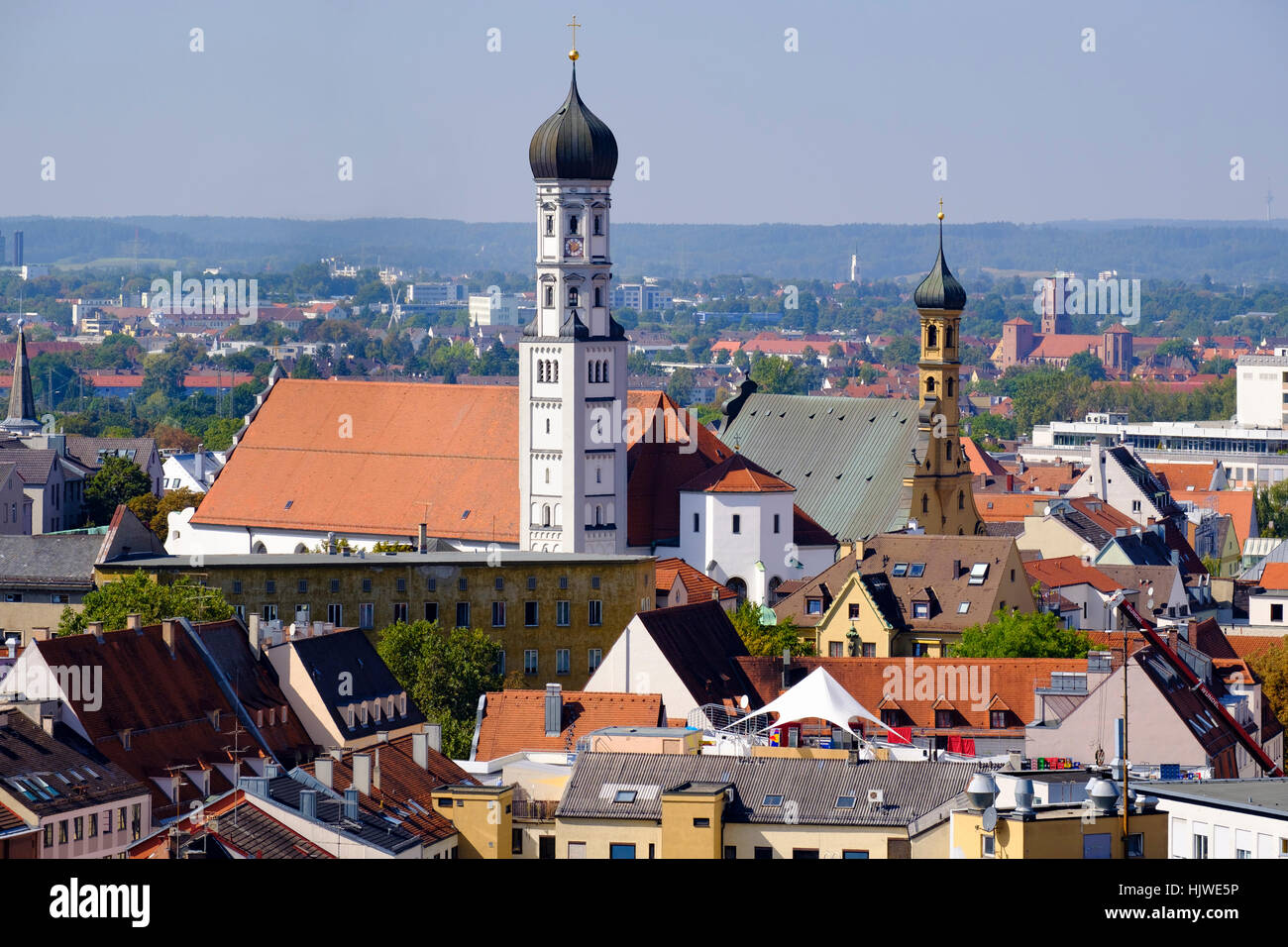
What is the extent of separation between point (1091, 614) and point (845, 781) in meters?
35.9

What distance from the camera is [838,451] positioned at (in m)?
78.8

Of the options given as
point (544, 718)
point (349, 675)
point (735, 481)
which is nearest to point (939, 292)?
point (735, 481)

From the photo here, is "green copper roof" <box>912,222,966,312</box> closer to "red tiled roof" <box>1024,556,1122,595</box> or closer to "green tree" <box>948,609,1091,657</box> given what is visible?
"red tiled roof" <box>1024,556,1122,595</box>

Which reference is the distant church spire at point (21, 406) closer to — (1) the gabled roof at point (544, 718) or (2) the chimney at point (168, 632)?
(2) the chimney at point (168, 632)

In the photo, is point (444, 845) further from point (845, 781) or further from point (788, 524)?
point (788, 524)

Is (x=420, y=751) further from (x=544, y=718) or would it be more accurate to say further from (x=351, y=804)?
(x=544, y=718)

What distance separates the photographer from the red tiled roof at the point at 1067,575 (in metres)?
65.2

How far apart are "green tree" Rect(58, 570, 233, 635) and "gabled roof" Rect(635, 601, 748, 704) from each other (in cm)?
816

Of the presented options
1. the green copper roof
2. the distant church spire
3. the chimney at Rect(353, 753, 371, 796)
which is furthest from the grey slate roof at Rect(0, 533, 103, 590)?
the distant church spire

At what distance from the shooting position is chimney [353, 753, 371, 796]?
29.8m

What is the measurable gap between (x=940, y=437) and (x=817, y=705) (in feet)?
121

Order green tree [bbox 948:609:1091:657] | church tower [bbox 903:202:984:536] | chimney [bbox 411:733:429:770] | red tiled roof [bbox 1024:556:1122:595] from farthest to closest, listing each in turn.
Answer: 1. church tower [bbox 903:202:984:536]
2. red tiled roof [bbox 1024:556:1122:595]
3. green tree [bbox 948:609:1091:657]
4. chimney [bbox 411:733:429:770]

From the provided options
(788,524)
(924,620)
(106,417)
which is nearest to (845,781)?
(924,620)

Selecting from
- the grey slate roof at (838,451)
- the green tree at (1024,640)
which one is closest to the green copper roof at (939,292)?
the grey slate roof at (838,451)
